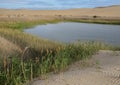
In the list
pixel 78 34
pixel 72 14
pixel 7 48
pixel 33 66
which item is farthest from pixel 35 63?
pixel 72 14

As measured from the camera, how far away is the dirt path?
9141mm

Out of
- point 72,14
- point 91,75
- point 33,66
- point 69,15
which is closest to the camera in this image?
point 91,75

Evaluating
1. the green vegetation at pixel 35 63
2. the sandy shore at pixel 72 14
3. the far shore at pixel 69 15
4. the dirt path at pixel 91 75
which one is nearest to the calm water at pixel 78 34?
the green vegetation at pixel 35 63

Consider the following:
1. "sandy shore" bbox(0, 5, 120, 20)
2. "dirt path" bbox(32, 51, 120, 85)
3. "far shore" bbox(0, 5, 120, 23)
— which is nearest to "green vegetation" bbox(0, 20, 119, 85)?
"dirt path" bbox(32, 51, 120, 85)

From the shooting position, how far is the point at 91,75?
32.4ft

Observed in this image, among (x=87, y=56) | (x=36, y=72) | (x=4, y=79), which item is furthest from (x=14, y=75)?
(x=87, y=56)

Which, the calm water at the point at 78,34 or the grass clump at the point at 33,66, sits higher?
the grass clump at the point at 33,66

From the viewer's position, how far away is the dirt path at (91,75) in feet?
30.0

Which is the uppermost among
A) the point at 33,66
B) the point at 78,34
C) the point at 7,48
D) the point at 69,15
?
the point at 33,66

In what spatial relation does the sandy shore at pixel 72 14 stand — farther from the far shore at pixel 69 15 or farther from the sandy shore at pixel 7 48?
the sandy shore at pixel 7 48

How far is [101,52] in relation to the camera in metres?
13.8

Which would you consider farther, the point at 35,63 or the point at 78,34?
the point at 78,34

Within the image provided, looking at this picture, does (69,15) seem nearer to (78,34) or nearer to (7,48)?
Result: (78,34)

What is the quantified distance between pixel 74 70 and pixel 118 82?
1934 mm
